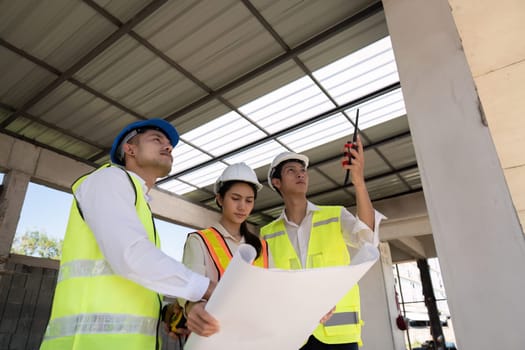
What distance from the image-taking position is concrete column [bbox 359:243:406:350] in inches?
412

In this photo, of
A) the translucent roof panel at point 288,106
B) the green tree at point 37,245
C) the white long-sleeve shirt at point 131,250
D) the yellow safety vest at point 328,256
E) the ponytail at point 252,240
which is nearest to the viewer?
the white long-sleeve shirt at point 131,250

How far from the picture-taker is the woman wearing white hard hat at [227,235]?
1.79 m

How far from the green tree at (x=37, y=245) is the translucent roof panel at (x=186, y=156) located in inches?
130

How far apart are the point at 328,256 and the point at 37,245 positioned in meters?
7.91

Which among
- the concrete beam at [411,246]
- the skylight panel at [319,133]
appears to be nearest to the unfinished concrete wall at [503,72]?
the skylight panel at [319,133]

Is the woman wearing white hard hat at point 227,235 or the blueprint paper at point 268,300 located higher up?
the woman wearing white hard hat at point 227,235

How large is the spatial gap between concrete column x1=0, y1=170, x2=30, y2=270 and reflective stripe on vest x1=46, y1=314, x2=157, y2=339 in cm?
683

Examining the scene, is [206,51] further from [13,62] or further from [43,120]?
[43,120]

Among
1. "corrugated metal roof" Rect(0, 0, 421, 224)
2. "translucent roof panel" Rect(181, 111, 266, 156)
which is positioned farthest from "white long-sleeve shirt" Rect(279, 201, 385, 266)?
"translucent roof panel" Rect(181, 111, 266, 156)

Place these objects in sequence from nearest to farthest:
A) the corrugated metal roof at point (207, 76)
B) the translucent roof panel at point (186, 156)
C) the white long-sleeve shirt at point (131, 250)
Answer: the white long-sleeve shirt at point (131, 250) < the corrugated metal roof at point (207, 76) < the translucent roof panel at point (186, 156)

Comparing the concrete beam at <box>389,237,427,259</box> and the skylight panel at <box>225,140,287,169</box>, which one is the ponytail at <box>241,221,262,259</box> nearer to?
the skylight panel at <box>225,140,287,169</box>

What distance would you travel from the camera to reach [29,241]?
25.4 ft

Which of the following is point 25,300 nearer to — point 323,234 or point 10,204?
point 10,204

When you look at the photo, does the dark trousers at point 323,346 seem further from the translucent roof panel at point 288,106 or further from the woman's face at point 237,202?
the translucent roof panel at point 288,106
